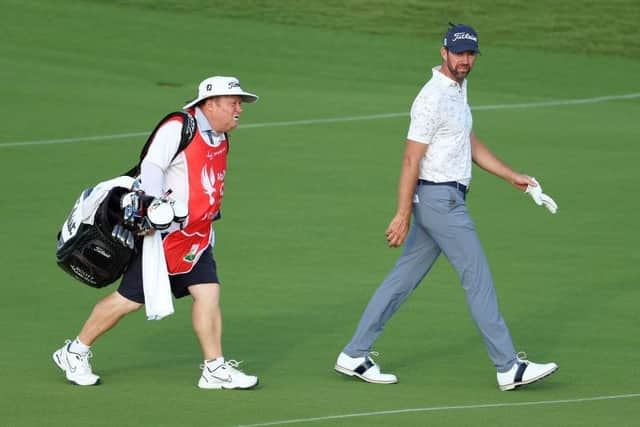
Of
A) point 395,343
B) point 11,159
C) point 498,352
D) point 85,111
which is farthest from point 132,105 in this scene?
point 498,352

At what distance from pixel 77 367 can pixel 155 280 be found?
2.48ft

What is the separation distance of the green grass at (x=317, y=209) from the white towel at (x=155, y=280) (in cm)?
52

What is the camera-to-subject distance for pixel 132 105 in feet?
67.1

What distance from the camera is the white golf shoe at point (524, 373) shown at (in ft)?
31.7

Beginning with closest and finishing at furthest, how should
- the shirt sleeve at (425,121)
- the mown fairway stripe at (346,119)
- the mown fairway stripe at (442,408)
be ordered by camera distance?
the mown fairway stripe at (442,408) < the shirt sleeve at (425,121) < the mown fairway stripe at (346,119)

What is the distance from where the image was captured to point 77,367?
9680mm

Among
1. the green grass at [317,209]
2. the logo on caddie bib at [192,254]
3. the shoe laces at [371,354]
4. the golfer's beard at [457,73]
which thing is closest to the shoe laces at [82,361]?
the green grass at [317,209]

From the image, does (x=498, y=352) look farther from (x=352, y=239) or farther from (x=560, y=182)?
(x=560, y=182)

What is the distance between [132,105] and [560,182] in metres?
6.24

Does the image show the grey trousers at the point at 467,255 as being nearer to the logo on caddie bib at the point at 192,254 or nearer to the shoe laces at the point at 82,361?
the logo on caddie bib at the point at 192,254

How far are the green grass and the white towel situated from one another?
1.72ft

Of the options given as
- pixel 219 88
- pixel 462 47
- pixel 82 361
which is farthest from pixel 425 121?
pixel 82 361

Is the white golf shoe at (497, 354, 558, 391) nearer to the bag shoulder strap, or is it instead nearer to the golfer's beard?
the golfer's beard

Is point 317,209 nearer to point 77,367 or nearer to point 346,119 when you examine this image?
point 346,119
